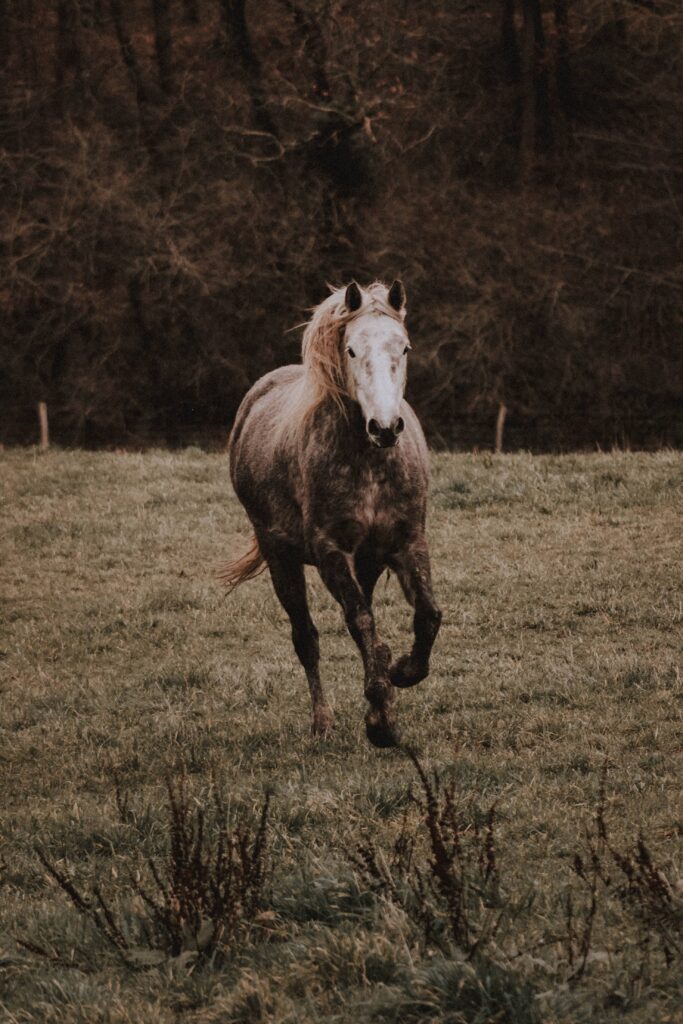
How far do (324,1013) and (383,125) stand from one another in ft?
85.3

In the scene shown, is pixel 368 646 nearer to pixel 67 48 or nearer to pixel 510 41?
pixel 67 48

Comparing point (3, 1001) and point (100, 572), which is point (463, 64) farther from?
point (3, 1001)

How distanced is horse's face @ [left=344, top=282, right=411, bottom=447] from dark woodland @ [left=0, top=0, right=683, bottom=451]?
20.4 meters

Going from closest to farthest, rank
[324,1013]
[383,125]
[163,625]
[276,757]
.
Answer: [324,1013]
[276,757]
[163,625]
[383,125]

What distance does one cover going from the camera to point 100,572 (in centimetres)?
1234

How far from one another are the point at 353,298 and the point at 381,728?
2.20 m

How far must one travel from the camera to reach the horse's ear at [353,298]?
652 cm

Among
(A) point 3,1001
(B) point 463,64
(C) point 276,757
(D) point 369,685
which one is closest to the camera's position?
(A) point 3,1001

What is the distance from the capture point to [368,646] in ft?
21.1

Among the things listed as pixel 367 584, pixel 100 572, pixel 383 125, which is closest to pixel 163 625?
pixel 100 572

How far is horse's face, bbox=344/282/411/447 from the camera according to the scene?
19.5ft

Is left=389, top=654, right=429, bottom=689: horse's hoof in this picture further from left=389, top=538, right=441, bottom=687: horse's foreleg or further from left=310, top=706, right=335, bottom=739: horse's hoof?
left=310, top=706, right=335, bottom=739: horse's hoof

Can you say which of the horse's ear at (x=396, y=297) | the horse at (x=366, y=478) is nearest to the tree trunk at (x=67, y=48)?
the horse at (x=366, y=478)

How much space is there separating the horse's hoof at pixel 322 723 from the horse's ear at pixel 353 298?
235 centimetres
